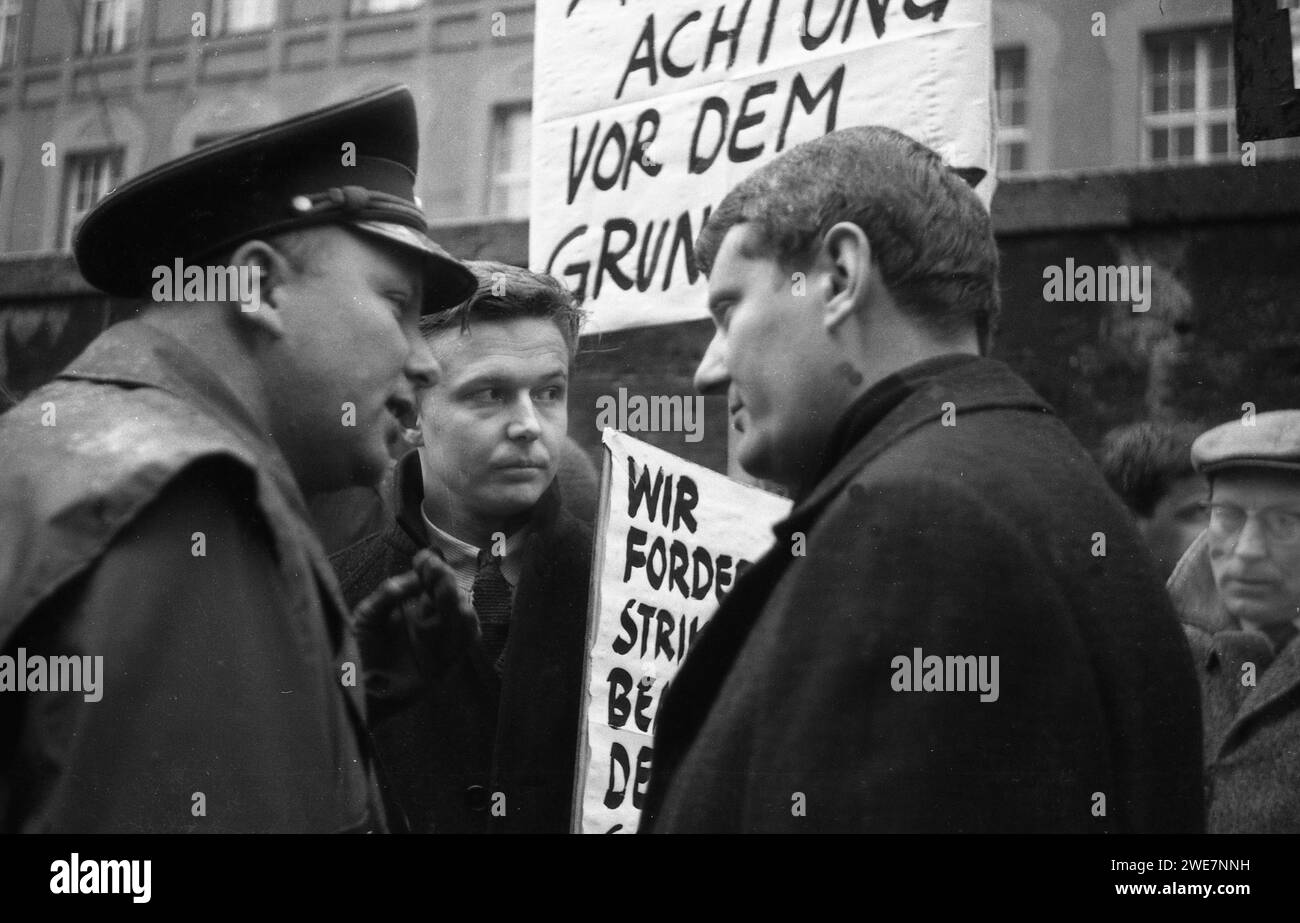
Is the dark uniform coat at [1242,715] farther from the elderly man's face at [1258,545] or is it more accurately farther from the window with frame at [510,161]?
the window with frame at [510,161]

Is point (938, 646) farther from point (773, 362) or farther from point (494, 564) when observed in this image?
Result: point (494, 564)

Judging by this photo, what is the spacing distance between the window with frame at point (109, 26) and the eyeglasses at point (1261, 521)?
2.77 metres

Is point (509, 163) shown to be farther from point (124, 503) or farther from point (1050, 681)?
point (1050, 681)

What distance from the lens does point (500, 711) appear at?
3.03 metres

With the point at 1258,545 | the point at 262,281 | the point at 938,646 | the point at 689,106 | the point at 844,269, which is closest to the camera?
the point at 938,646

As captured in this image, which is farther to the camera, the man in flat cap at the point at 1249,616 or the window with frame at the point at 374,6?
the window with frame at the point at 374,6

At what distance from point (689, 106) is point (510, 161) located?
0.46 m

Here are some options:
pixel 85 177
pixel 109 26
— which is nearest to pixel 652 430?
pixel 85 177

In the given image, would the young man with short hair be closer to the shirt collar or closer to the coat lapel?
the shirt collar

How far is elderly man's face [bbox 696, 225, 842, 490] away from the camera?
2.60 metres

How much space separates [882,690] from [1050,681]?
0.28 metres

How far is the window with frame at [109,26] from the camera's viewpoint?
3.49 meters

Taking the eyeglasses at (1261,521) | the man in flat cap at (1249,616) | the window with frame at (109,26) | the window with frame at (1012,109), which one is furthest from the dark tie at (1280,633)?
the window with frame at (109,26)

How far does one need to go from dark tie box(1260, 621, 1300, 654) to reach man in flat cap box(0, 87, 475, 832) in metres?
1.73
